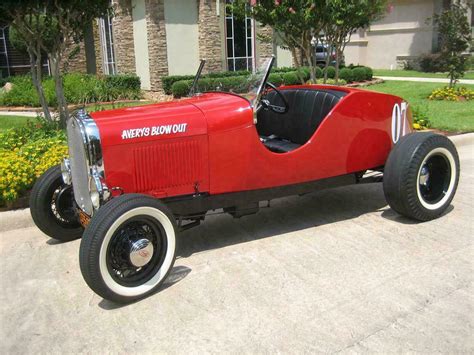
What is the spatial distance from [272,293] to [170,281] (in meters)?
0.76

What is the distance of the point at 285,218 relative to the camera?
4.89 metres

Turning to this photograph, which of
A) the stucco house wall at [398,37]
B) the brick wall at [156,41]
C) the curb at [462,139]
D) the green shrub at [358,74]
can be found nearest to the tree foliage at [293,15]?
the curb at [462,139]

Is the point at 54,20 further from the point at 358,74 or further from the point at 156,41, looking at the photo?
the point at 358,74

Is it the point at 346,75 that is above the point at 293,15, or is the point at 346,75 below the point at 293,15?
below

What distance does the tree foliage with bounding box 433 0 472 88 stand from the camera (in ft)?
41.7

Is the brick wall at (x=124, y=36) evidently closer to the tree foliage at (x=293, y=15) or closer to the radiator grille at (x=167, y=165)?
the tree foliage at (x=293, y=15)

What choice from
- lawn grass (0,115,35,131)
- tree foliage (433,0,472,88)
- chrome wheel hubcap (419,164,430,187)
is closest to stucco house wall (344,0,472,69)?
tree foliage (433,0,472,88)

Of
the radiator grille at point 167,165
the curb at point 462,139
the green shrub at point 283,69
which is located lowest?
the curb at point 462,139

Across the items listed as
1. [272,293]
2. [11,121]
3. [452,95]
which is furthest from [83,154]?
[452,95]

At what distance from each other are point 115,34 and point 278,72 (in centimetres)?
555

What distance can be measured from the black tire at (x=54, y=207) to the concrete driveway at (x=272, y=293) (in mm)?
176

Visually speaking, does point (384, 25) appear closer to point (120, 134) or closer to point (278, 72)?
point (278, 72)

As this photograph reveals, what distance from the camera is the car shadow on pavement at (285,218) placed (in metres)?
4.42

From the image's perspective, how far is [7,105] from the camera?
1368cm
